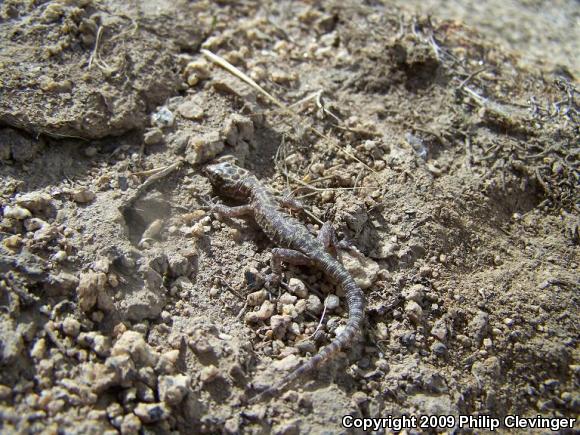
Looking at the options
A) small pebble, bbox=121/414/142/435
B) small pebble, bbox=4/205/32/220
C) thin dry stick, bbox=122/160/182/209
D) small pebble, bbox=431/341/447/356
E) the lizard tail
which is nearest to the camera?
small pebble, bbox=121/414/142/435

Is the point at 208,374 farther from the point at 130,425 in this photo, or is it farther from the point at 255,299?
the point at 255,299

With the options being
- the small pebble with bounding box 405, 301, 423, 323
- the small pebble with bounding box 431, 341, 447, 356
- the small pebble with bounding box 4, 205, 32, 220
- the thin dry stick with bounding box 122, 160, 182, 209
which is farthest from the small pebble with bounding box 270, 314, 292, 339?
the small pebble with bounding box 4, 205, 32, 220

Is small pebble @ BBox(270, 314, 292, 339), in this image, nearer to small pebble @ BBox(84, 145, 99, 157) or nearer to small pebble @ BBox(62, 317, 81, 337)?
small pebble @ BBox(62, 317, 81, 337)

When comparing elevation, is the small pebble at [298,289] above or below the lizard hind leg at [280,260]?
below

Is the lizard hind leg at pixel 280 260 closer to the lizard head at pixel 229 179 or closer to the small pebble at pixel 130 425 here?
the lizard head at pixel 229 179

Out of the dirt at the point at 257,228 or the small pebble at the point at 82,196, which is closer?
the dirt at the point at 257,228

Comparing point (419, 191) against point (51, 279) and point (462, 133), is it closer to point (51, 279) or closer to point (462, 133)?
point (462, 133)

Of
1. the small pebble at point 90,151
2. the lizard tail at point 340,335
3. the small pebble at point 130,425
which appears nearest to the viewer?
the small pebble at point 130,425

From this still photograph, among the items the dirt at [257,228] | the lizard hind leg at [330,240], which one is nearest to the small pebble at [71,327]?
the dirt at [257,228]
